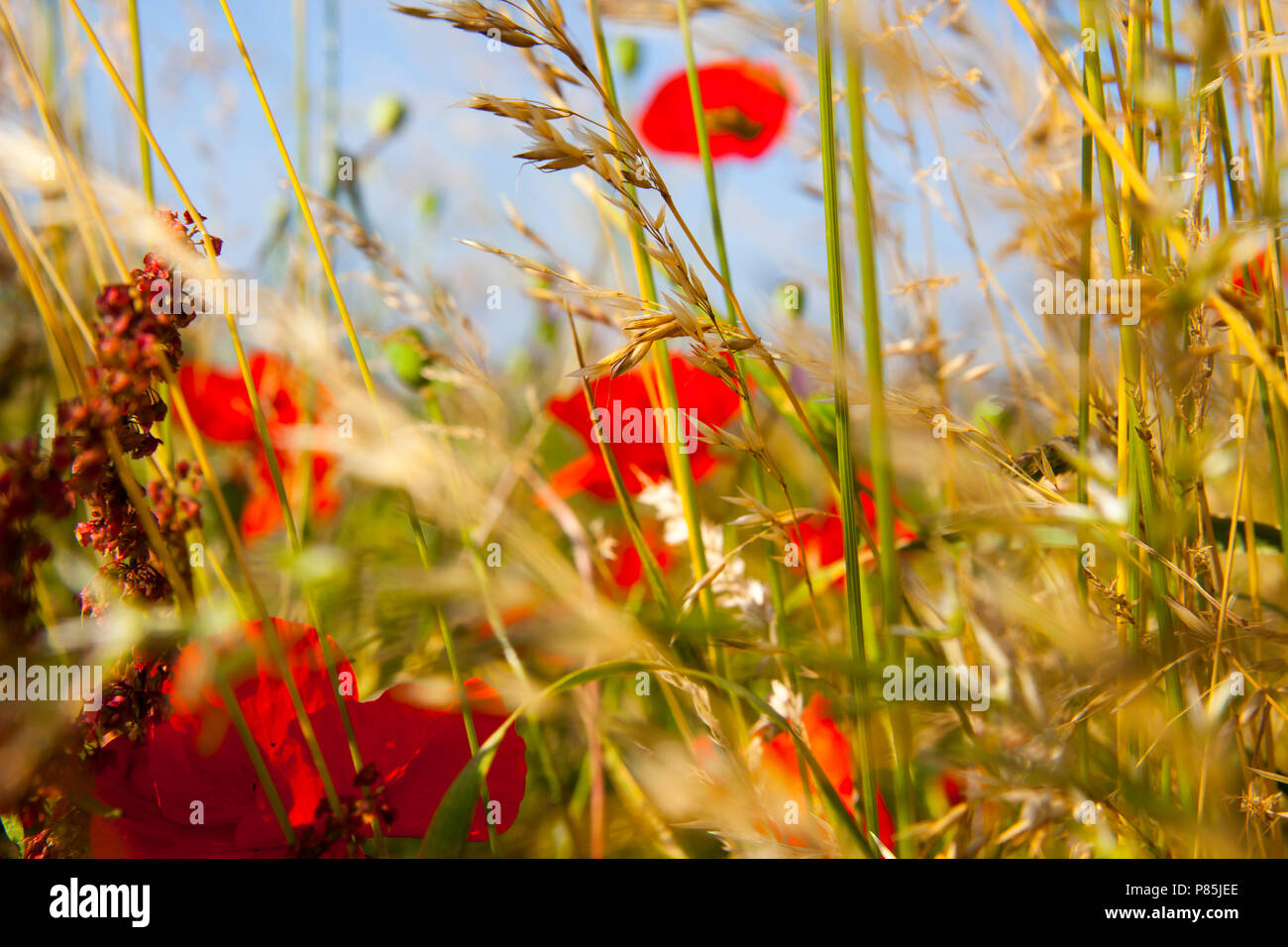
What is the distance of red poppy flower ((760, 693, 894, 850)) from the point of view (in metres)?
0.38

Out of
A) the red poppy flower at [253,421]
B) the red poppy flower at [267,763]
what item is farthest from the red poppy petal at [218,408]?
the red poppy flower at [267,763]

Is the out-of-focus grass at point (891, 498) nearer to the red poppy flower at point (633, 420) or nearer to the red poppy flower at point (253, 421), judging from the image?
the red poppy flower at point (633, 420)

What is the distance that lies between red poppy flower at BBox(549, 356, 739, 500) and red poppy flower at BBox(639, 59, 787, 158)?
413 millimetres

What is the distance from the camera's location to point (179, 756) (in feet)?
0.94

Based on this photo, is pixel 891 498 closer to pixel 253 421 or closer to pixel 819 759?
pixel 819 759

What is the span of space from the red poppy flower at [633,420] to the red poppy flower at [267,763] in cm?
21

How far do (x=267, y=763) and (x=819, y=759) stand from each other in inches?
9.7

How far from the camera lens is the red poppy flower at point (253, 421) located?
0.69m

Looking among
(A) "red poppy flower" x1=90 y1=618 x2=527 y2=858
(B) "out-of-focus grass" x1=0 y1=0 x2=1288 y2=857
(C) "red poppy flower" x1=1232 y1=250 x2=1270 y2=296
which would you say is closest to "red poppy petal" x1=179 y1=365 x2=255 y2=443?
(B) "out-of-focus grass" x1=0 y1=0 x2=1288 y2=857

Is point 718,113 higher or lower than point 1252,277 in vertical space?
higher

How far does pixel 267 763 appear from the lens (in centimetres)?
30

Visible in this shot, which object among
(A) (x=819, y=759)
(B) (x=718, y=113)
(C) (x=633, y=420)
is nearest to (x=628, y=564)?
(C) (x=633, y=420)
